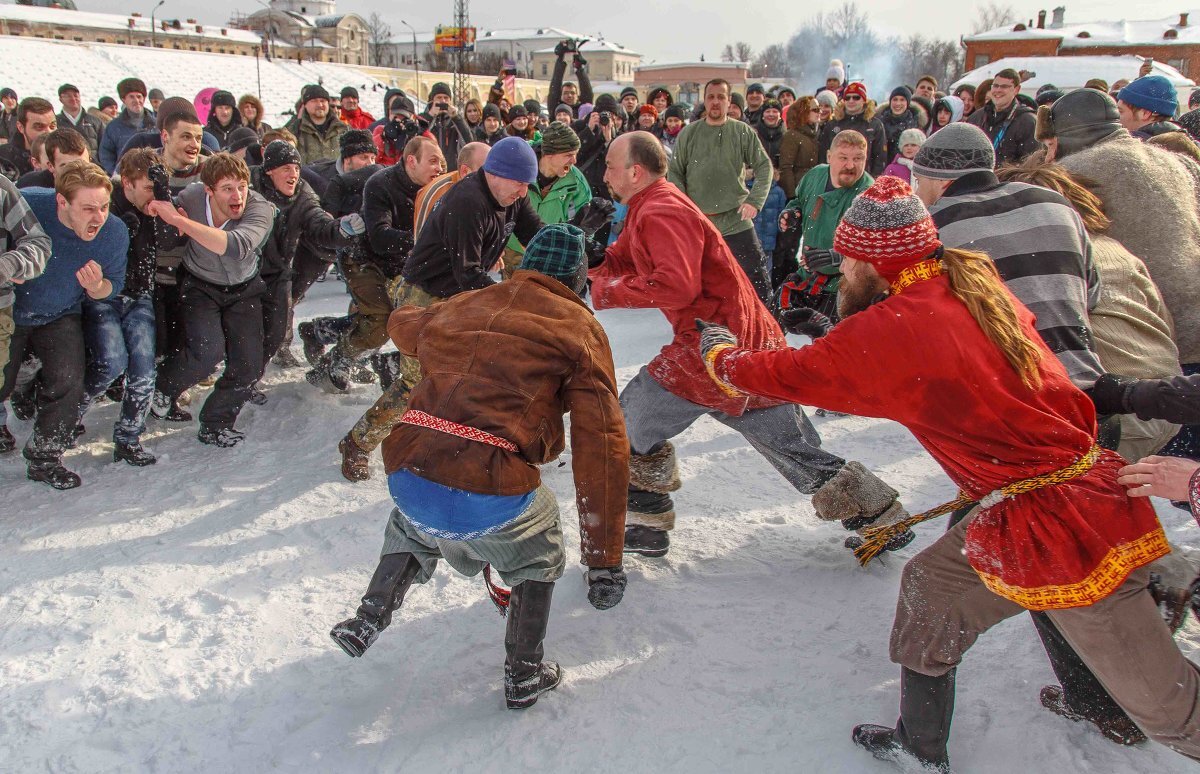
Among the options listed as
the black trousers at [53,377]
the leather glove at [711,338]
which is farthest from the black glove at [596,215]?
the black trousers at [53,377]

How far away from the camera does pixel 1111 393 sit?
2.35 metres

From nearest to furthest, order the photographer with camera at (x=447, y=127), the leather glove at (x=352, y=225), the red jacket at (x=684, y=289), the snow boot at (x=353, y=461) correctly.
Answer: the red jacket at (x=684, y=289) → the snow boot at (x=353, y=461) → the leather glove at (x=352, y=225) → the photographer with camera at (x=447, y=127)

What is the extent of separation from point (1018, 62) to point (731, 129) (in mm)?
34649

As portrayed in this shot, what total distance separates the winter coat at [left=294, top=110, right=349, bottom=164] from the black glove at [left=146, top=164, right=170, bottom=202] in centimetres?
420

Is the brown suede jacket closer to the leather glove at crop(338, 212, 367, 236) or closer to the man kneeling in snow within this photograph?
the man kneeling in snow

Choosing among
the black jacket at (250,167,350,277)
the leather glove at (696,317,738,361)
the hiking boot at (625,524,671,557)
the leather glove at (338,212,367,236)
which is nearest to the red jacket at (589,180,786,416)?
the leather glove at (696,317,738,361)

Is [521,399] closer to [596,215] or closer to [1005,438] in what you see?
[1005,438]

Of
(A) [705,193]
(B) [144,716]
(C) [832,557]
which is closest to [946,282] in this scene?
(C) [832,557]

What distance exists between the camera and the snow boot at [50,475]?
4.07 m

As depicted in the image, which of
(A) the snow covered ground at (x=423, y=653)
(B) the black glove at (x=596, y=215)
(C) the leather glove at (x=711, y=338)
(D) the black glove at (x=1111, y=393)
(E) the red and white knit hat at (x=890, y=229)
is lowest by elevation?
(A) the snow covered ground at (x=423, y=653)

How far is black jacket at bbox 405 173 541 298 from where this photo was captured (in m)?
3.97

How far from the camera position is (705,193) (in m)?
6.59

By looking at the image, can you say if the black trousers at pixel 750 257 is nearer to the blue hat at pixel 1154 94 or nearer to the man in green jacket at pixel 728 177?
the man in green jacket at pixel 728 177

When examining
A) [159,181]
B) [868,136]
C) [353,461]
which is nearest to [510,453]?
[353,461]
